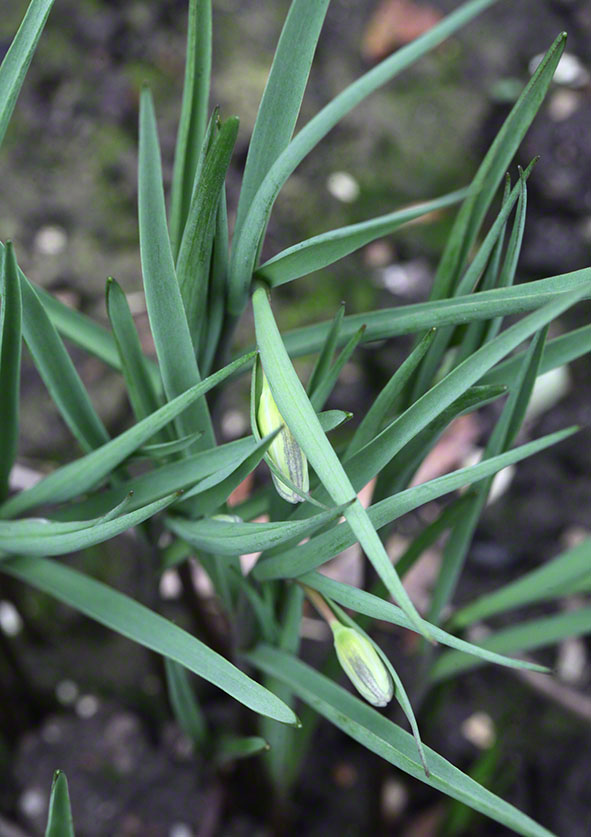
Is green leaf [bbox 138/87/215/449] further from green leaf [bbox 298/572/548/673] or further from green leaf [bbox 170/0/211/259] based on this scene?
green leaf [bbox 298/572/548/673]

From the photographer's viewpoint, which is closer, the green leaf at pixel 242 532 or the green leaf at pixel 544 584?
the green leaf at pixel 242 532

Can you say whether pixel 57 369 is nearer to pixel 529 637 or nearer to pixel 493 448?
pixel 493 448

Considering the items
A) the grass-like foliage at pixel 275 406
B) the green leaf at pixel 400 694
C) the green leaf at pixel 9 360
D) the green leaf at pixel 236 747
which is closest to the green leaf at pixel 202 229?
the grass-like foliage at pixel 275 406

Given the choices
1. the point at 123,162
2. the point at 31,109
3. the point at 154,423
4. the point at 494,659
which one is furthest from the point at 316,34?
the point at 31,109

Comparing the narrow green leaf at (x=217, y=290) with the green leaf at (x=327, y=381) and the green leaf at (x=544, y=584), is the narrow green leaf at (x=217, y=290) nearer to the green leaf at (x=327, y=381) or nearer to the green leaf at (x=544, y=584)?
the green leaf at (x=327, y=381)

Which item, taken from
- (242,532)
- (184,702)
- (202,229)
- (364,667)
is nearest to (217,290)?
(202,229)

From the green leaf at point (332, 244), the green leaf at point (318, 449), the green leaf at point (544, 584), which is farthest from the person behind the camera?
the green leaf at point (544, 584)

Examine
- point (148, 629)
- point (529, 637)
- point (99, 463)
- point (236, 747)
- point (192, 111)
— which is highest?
point (192, 111)
